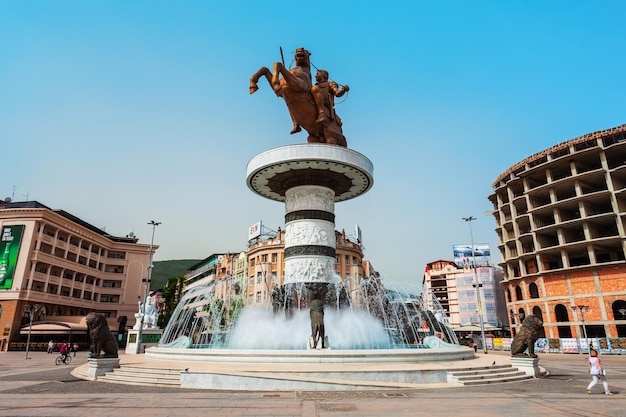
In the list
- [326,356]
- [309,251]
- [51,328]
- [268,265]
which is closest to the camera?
[326,356]

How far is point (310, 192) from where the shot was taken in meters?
22.5

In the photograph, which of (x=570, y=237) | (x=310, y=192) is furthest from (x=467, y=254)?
(x=310, y=192)

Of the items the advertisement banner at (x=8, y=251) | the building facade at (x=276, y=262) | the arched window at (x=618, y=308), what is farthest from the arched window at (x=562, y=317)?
the advertisement banner at (x=8, y=251)

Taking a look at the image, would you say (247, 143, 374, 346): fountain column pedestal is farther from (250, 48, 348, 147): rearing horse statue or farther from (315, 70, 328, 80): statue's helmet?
(315, 70, 328, 80): statue's helmet

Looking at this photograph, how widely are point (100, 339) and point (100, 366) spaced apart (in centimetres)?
90

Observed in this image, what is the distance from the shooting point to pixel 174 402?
29.1 ft

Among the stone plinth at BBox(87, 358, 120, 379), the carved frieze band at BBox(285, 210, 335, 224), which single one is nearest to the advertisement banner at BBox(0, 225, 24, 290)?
the carved frieze band at BBox(285, 210, 335, 224)

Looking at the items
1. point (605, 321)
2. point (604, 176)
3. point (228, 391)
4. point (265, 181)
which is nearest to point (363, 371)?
point (228, 391)

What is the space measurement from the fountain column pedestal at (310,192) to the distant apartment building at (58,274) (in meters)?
20.3

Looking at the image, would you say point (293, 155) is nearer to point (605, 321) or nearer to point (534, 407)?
point (534, 407)

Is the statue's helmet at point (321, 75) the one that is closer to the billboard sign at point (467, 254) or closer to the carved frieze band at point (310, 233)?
the carved frieze band at point (310, 233)

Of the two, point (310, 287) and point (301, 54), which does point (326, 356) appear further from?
point (301, 54)

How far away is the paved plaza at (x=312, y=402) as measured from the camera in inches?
305

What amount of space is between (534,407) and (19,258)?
157 feet
